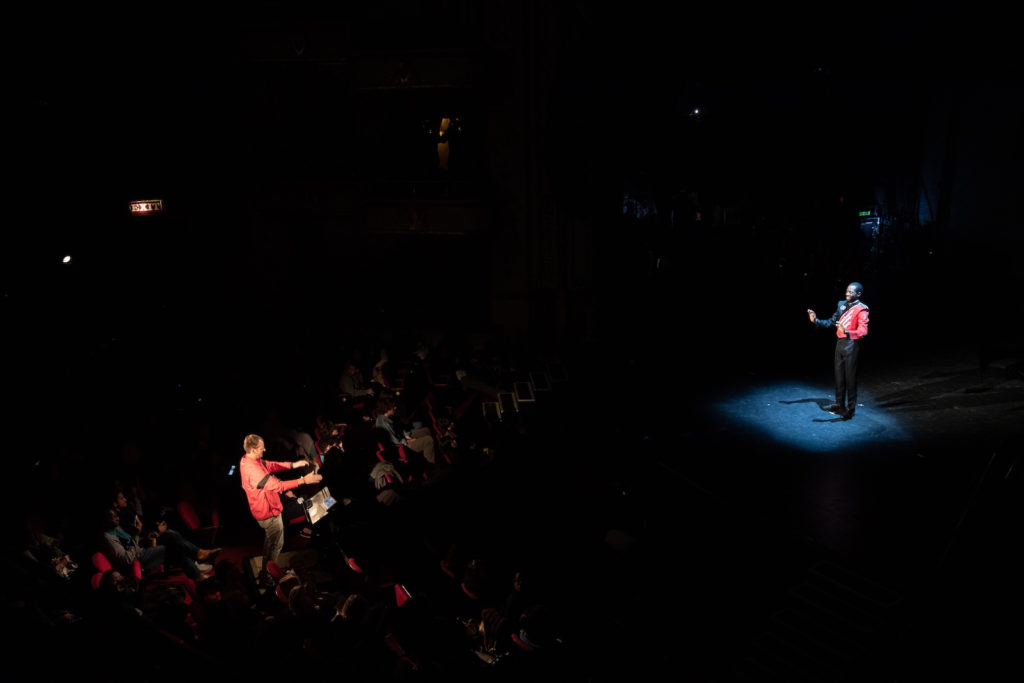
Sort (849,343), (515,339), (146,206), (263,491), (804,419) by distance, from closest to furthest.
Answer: (263,491) < (849,343) < (804,419) < (146,206) < (515,339)

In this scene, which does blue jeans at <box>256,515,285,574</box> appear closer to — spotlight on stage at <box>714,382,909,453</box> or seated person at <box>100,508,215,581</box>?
seated person at <box>100,508,215,581</box>

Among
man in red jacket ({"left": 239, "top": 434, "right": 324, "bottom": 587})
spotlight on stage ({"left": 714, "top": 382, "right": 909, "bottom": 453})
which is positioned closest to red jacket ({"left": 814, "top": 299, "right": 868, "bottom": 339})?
spotlight on stage ({"left": 714, "top": 382, "right": 909, "bottom": 453})

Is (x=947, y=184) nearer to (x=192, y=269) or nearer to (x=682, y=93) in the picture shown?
(x=682, y=93)

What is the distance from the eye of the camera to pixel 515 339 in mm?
15656

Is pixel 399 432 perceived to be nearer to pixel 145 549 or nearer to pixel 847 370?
pixel 145 549

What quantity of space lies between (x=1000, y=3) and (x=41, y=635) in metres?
20.5

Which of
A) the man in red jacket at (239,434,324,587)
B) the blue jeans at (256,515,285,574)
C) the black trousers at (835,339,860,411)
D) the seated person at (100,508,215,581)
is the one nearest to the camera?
the seated person at (100,508,215,581)

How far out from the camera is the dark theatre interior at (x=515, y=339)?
6637 mm

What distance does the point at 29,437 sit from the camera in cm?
960

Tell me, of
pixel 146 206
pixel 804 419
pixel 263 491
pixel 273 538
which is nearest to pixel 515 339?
pixel 804 419

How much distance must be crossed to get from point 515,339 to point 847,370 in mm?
6806

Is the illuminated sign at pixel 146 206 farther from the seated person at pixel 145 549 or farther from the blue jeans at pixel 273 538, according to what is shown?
the blue jeans at pixel 273 538

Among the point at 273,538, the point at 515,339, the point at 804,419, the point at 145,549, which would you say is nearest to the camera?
the point at 145,549

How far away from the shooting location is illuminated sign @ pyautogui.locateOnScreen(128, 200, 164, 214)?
13836 mm
